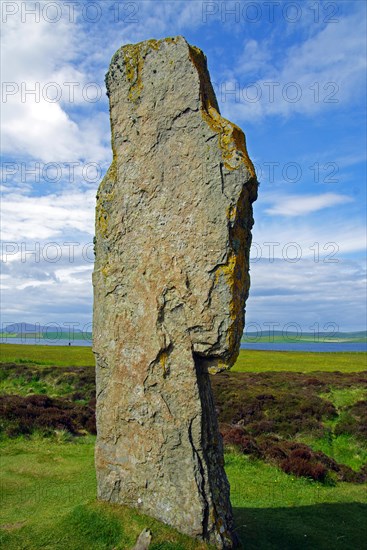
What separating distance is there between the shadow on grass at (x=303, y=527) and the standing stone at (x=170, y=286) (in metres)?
1.46

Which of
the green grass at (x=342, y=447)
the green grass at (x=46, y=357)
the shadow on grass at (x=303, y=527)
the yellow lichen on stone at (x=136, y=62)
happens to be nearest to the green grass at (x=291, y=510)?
the shadow on grass at (x=303, y=527)

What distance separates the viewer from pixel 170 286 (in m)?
7.13

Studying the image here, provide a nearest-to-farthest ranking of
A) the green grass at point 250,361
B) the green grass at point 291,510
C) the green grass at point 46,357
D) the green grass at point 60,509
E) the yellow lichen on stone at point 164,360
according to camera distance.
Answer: the green grass at point 60,509 < the yellow lichen on stone at point 164,360 < the green grass at point 291,510 < the green grass at point 46,357 < the green grass at point 250,361

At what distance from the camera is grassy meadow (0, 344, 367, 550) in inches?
285

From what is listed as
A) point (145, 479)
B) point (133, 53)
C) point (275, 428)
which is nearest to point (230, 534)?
point (145, 479)

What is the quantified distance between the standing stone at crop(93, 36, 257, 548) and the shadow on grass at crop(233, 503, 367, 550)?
146 centimetres

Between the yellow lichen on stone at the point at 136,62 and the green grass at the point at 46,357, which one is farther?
the green grass at the point at 46,357

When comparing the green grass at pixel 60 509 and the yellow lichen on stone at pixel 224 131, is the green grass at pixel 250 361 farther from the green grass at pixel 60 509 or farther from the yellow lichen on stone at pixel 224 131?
the yellow lichen on stone at pixel 224 131

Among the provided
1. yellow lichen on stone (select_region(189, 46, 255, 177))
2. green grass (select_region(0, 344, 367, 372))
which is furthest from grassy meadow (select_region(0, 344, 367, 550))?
green grass (select_region(0, 344, 367, 372))

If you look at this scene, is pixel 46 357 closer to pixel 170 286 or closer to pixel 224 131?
pixel 170 286

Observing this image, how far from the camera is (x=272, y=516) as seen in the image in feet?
31.6

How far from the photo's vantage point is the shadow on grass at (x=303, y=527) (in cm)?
828

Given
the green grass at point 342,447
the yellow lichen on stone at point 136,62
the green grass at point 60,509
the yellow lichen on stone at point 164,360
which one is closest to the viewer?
the green grass at point 60,509

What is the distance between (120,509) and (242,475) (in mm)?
6522
